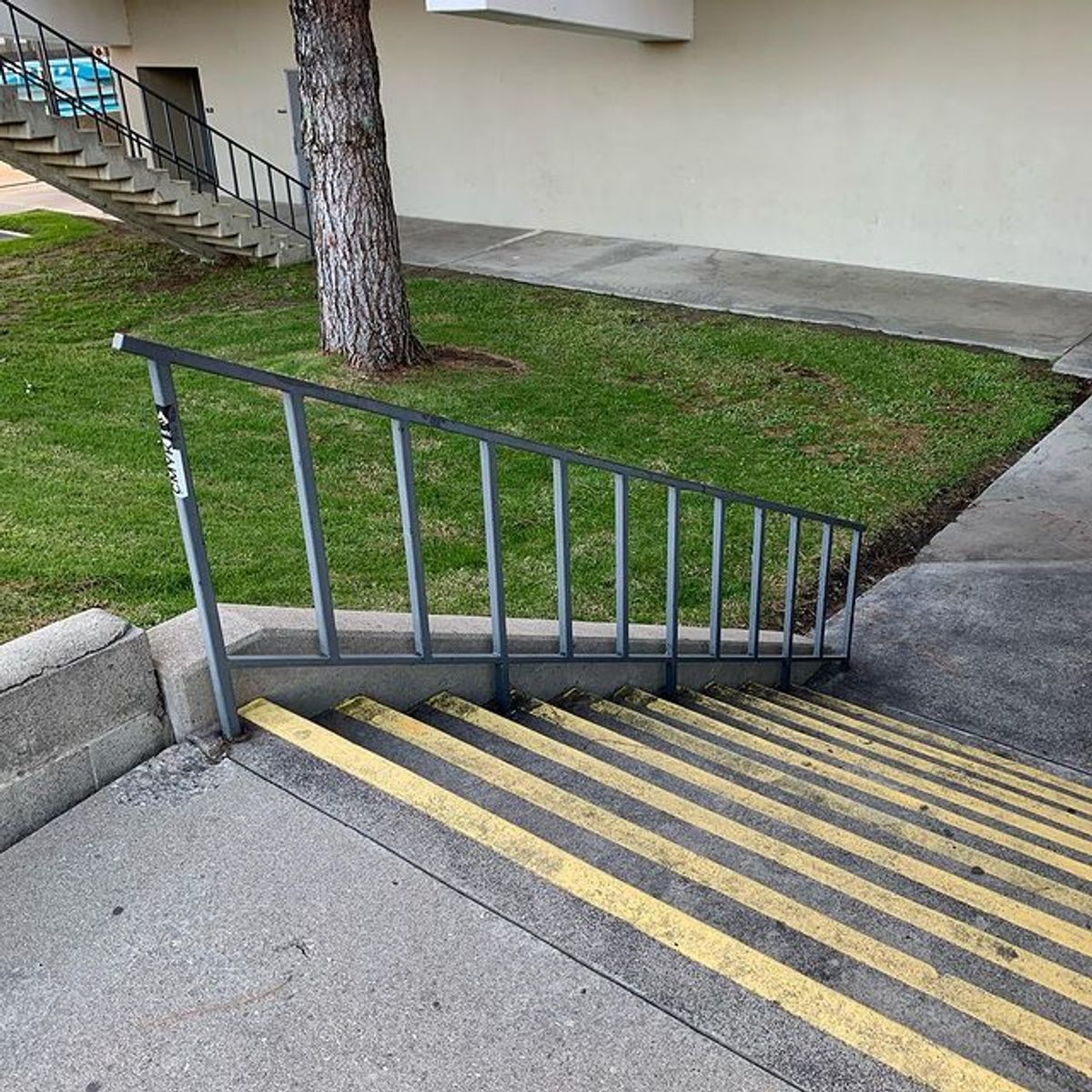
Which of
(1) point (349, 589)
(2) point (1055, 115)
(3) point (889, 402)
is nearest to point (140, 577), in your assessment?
(1) point (349, 589)

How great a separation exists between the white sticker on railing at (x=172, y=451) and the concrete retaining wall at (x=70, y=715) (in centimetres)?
39

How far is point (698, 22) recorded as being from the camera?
39.3ft

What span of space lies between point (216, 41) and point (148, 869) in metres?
17.0

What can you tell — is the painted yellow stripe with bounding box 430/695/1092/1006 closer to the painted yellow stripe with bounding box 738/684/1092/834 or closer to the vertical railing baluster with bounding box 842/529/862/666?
the painted yellow stripe with bounding box 738/684/1092/834

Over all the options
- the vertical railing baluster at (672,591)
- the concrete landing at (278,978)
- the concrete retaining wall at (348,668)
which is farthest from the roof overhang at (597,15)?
the concrete landing at (278,978)

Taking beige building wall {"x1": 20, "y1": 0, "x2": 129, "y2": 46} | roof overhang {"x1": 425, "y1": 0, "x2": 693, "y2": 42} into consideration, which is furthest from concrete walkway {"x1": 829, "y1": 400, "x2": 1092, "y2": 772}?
beige building wall {"x1": 20, "y1": 0, "x2": 129, "y2": 46}

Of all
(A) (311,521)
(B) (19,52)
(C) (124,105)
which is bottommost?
(A) (311,521)

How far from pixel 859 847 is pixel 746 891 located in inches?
23.0

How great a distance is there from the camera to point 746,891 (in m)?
2.13

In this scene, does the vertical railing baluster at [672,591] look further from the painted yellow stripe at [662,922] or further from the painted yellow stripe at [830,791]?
the painted yellow stripe at [662,922]

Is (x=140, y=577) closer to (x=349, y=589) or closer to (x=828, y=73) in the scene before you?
(x=349, y=589)

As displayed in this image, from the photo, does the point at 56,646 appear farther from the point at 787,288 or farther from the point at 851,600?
the point at 787,288

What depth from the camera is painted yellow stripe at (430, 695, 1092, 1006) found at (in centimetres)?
205

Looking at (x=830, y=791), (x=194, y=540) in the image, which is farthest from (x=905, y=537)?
(x=194, y=540)
